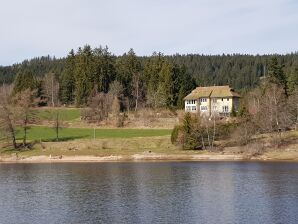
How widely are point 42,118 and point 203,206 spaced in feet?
325

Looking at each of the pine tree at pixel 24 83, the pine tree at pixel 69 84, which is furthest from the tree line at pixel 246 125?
the pine tree at pixel 24 83

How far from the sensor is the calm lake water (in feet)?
139

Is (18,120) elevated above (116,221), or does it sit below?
above

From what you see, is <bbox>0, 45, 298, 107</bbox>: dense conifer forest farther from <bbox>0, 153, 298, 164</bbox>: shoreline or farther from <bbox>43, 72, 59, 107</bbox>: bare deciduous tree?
<bbox>0, 153, 298, 164</bbox>: shoreline

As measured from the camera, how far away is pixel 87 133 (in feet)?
385

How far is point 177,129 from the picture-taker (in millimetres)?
99812

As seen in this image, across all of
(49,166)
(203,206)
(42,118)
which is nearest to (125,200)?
(203,206)

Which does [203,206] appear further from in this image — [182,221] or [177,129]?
[177,129]

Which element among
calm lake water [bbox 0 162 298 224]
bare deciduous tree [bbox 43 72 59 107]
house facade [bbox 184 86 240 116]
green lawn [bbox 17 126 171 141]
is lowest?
calm lake water [bbox 0 162 298 224]

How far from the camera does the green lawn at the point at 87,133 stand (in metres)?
112

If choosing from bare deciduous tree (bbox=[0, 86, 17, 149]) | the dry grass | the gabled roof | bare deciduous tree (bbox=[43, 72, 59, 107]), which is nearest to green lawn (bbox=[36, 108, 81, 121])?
bare deciduous tree (bbox=[43, 72, 59, 107])

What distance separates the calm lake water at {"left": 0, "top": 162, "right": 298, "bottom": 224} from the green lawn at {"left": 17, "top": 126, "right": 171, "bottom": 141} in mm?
27353

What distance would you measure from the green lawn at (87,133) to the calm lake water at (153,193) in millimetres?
27353

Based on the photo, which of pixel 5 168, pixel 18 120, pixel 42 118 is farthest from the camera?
pixel 42 118
